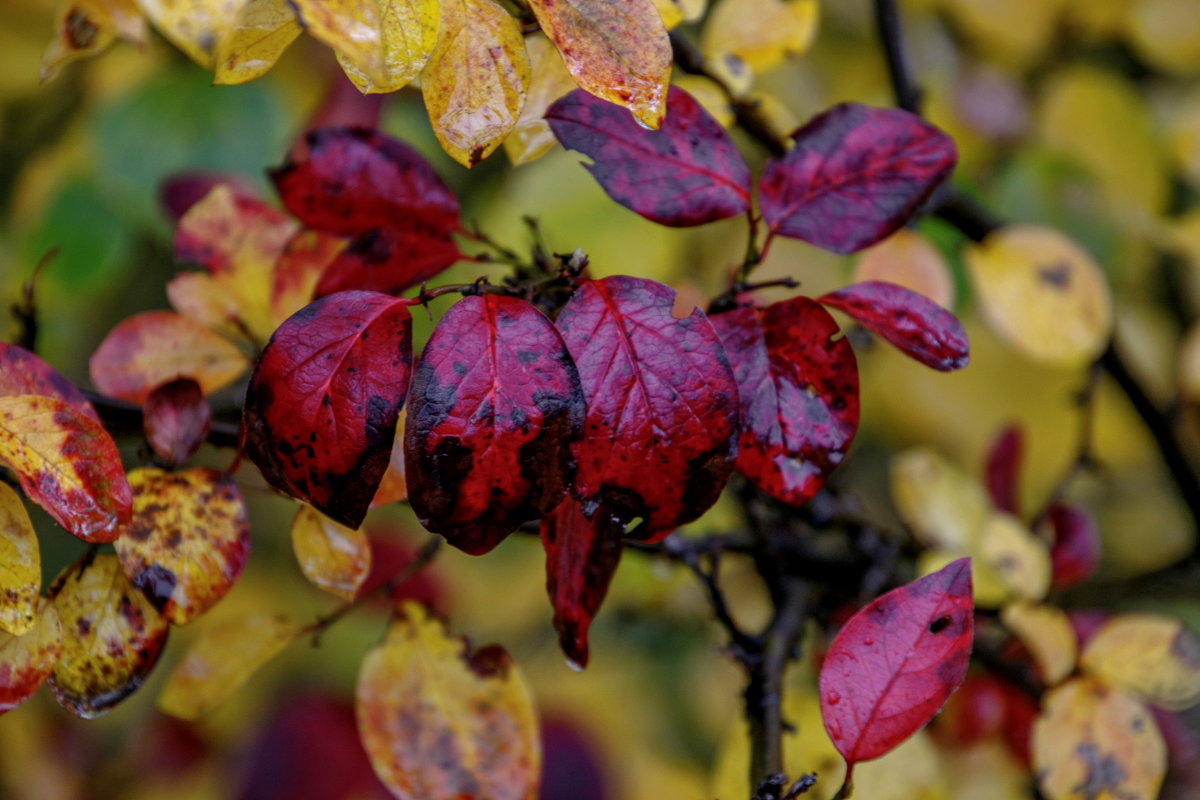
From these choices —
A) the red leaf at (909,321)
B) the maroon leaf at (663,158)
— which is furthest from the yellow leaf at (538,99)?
the red leaf at (909,321)

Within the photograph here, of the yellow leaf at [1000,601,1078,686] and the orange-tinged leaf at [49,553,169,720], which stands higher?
the orange-tinged leaf at [49,553,169,720]

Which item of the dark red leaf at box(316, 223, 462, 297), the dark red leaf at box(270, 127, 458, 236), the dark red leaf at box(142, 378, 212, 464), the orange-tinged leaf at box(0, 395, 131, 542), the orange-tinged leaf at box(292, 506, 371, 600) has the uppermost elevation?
the dark red leaf at box(270, 127, 458, 236)

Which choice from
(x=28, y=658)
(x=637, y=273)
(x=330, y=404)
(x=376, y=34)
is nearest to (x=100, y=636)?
(x=28, y=658)

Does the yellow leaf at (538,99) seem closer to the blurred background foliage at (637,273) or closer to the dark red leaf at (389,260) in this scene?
the dark red leaf at (389,260)

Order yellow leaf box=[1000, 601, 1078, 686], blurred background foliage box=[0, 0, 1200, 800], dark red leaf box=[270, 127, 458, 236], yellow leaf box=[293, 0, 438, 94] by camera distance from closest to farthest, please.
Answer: yellow leaf box=[293, 0, 438, 94]
dark red leaf box=[270, 127, 458, 236]
yellow leaf box=[1000, 601, 1078, 686]
blurred background foliage box=[0, 0, 1200, 800]

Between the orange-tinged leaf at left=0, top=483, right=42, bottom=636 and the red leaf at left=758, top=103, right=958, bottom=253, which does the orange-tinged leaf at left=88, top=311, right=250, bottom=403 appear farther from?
the red leaf at left=758, top=103, right=958, bottom=253

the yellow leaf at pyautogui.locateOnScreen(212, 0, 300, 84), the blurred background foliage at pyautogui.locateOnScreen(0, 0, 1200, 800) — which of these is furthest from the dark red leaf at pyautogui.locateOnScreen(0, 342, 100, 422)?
the blurred background foliage at pyautogui.locateOnScreen(0, 0, 1200, 800)

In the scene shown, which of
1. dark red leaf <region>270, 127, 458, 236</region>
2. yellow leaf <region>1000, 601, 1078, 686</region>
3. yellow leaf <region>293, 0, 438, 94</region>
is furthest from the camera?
yellow leaf <region>1000, 601, 1078, 686</region>
